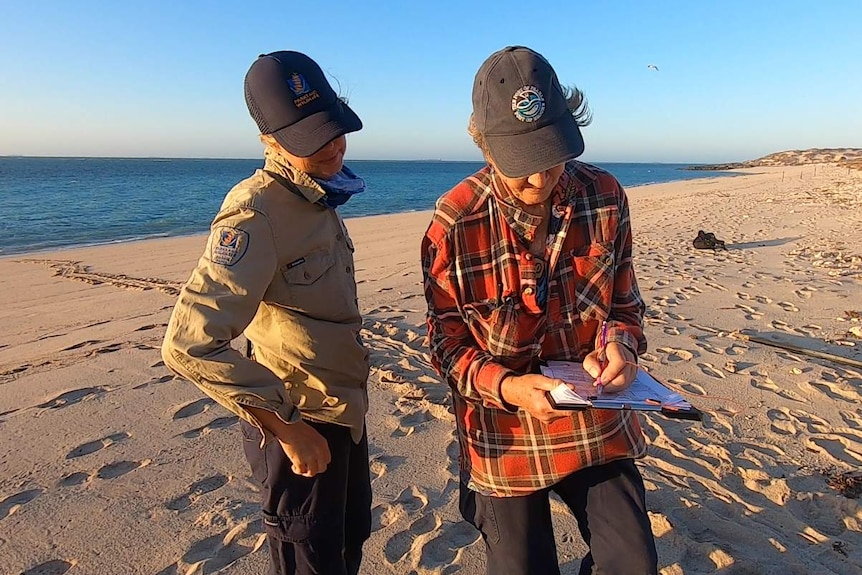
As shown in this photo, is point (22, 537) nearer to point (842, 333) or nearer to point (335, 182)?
point (335, 182)

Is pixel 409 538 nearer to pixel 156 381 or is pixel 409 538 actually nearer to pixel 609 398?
pixel 609 398

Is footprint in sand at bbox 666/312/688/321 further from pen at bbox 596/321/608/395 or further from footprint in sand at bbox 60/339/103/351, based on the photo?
footprint in sand at bbox 60/339/103/351

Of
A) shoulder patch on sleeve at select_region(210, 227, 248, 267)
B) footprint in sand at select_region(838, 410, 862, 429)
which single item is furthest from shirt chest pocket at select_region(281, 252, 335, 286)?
footprint in sand at select_region(838, 410, 862, 429)

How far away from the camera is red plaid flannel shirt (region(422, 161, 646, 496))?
1.88m

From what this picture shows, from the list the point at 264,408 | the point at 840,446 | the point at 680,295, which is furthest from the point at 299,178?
the point at 680,295

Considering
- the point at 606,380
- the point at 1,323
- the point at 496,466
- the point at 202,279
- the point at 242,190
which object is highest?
the point at 242,190

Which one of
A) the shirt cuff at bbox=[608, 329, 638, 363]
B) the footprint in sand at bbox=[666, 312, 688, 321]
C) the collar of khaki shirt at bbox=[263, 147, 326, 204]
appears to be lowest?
the footprint in sand at bbox=[666, 312, 688, 321]

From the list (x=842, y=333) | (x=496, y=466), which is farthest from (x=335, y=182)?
(x=842, y=333)

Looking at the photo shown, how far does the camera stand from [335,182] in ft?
6.75

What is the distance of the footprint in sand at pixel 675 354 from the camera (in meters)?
5.36

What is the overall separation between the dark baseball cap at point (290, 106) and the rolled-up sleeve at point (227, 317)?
31cm

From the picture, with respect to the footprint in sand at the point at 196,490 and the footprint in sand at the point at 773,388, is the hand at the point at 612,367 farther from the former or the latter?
the footprint in sand at the point at 773,388

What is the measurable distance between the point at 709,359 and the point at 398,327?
2.98 m

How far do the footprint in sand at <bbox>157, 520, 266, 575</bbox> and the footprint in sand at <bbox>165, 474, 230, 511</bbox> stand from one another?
38 centimetres
